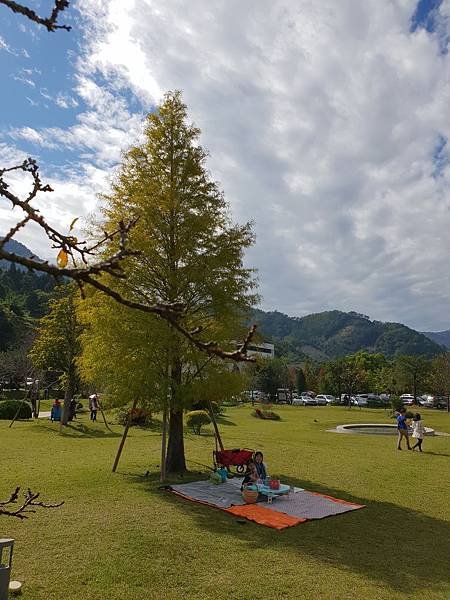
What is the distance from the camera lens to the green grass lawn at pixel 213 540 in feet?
22.7

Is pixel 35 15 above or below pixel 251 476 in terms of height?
above

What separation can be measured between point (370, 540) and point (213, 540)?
117 inches

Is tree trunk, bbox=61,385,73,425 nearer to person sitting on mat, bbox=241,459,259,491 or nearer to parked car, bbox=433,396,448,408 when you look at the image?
person sitting on mat, bbox=241,459,259,491

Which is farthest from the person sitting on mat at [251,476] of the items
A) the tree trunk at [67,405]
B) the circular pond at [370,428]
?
the circular pond at [370,428]

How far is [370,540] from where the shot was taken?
9.29 m

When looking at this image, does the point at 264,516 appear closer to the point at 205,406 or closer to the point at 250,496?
the point at 250,496

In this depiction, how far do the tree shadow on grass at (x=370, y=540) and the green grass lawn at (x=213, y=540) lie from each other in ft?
0.07

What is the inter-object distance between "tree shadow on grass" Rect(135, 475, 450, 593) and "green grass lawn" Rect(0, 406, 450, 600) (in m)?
0.02

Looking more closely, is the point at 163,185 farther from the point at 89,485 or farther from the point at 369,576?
the point at 369,576

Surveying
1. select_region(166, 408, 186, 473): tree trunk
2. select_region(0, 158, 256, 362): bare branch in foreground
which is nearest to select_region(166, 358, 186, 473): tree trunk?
select_region(166, 408, 186, 473): tree trunk

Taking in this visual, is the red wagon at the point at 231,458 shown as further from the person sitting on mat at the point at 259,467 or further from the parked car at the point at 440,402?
the parked car at the point at 440,402

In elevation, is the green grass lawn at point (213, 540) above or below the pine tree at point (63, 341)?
below

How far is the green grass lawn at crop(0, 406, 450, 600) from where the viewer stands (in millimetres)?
6934

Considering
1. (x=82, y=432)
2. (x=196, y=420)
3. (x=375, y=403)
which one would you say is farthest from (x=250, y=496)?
(x=375, y=403)
